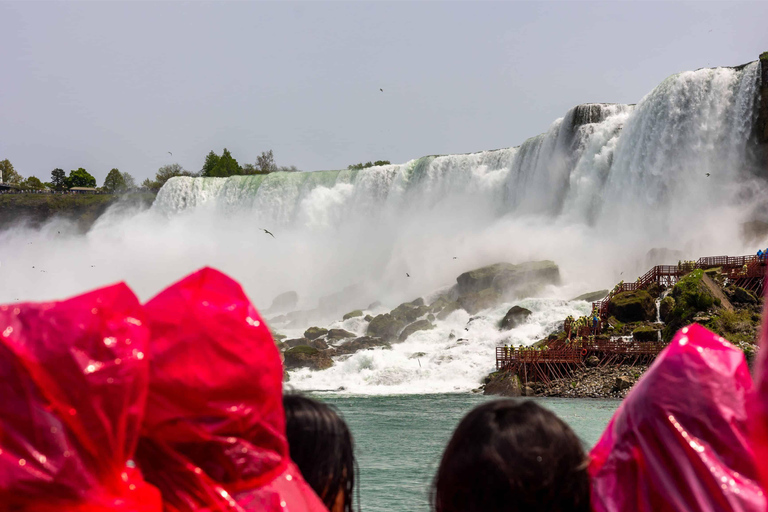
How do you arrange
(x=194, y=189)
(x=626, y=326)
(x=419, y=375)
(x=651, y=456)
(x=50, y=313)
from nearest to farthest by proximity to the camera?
(x=50, y=313)
(x=651, y=456)
(x=626, y=326)
(x=419, y=375)
(x=194, y=189)

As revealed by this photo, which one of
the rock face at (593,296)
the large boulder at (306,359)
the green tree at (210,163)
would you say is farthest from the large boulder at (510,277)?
the green tree at (210,163)

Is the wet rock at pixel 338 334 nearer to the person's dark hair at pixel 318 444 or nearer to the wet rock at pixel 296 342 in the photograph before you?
the wet rock at pixel 296 342

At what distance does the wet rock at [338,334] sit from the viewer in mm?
35375

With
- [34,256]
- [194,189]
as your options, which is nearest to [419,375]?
[194,189]

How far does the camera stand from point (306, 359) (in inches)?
1184

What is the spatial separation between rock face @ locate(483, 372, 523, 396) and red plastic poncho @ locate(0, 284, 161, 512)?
22.2 m

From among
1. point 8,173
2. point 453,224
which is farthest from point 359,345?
point 8,173

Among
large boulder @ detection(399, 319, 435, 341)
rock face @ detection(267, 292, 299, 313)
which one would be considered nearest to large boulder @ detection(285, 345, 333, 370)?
large boulder @ detection(399, 319, 435, 341)

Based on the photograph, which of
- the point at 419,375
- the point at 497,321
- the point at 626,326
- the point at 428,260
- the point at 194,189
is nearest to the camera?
the point at 626,326

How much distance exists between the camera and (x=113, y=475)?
1.47 m

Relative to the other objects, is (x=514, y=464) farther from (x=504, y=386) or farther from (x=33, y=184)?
(x=33, y=184)

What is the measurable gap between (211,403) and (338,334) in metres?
34.2

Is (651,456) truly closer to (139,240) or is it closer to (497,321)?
(497,321)

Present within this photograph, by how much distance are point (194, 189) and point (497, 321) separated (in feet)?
105
